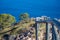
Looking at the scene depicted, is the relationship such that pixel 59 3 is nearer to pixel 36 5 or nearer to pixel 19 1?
pixel 36 5

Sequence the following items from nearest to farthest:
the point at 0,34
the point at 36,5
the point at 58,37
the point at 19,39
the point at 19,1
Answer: the point at 58,37, the point at 0,34, the point at 19,39, the point at 36,5, the point at 19,1

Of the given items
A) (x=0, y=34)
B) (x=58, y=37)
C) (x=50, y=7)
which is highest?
(x=50, y=7)

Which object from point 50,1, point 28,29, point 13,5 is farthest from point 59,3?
point 28,29

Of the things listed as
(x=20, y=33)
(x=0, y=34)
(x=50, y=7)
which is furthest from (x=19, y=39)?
(x=50, y=7)

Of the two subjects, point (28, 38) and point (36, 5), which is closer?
point (28, 38)

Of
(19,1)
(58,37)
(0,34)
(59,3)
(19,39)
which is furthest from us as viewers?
(19,1)

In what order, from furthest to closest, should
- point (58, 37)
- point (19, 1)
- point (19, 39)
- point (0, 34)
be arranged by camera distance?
point (19, 1) < point (19, 39) < point (0, 34) < point (58, 37)

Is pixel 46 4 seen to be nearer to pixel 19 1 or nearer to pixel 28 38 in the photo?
pixel 19 1

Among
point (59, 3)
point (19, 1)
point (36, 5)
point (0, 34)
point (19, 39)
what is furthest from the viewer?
point (19, 1)

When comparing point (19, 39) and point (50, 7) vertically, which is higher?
point (50, 7)
